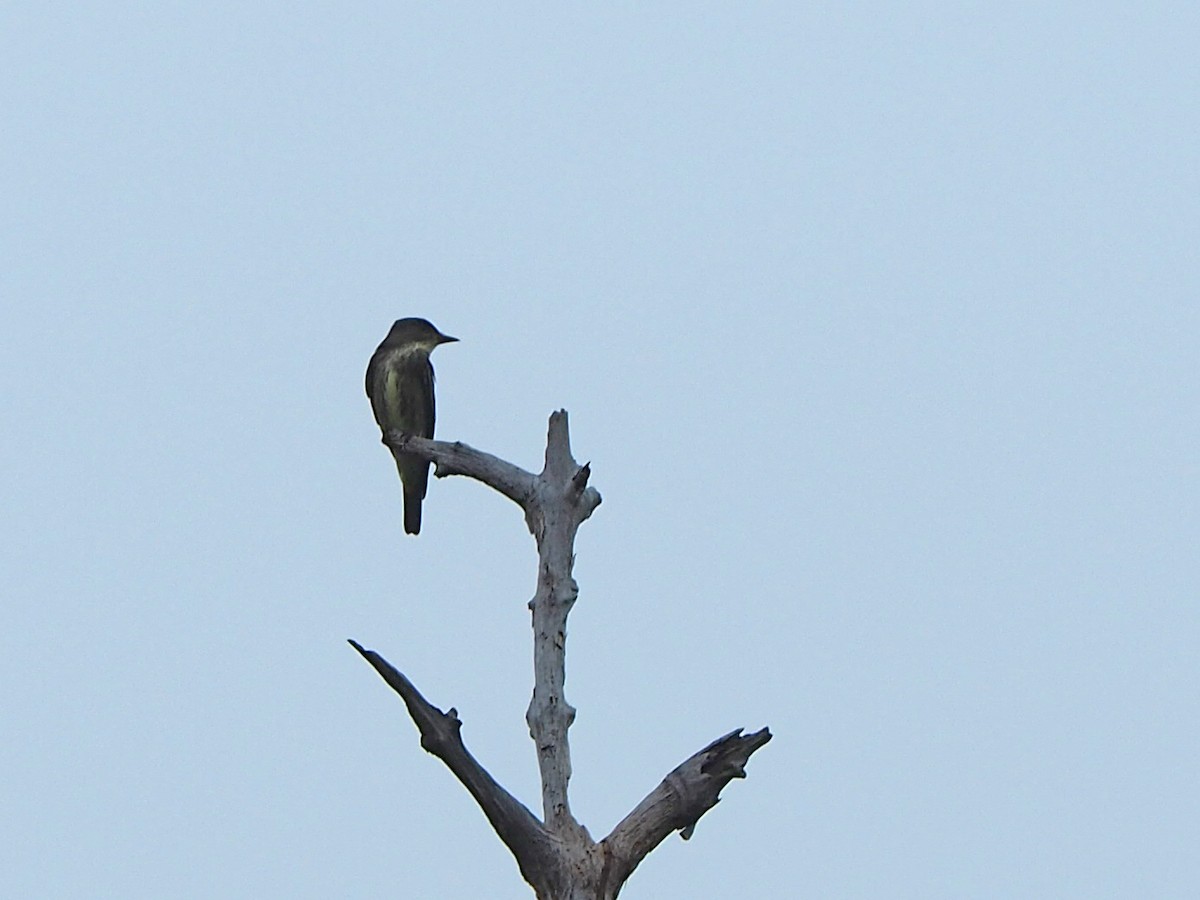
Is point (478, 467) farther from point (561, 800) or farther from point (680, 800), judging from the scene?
point (680, 800)

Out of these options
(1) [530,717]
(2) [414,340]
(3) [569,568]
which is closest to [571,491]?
(3) [569,568]

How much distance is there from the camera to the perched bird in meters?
11.7

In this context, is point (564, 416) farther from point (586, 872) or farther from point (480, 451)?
point (586, 872)

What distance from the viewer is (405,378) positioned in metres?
11.7

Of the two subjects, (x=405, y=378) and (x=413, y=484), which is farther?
(x=413, y=484)

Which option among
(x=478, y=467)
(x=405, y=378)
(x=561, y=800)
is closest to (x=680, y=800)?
(x=561, y=800)

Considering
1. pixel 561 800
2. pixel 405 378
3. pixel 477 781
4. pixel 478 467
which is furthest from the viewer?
pixel 405 378

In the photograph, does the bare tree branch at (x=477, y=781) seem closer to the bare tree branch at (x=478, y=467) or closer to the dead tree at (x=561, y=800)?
the dead tree at (x=561, y=800)

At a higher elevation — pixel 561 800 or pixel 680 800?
pixel 561 800

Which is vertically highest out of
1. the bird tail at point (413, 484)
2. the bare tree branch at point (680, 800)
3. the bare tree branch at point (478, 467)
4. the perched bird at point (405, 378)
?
the perched bird at point (405, 378)

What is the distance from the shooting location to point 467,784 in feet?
25.6

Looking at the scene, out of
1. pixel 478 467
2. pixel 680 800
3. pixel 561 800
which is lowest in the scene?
pixel 680 800

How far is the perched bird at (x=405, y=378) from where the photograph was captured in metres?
11.7

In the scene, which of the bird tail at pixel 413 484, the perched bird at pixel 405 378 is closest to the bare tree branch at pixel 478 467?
the perched bird at pixel 405 378
